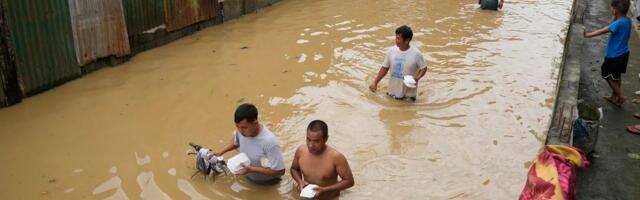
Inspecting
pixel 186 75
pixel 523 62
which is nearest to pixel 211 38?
pixel 186 75

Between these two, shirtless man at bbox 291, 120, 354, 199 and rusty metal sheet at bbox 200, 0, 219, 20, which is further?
rusty metal sheet at bbox 200, 0, 219, 20

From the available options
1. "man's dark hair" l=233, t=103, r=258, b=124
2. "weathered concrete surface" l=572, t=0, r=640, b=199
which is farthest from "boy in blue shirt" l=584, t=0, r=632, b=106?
"man's dark hair" l=233, t=103, r=258, b=124

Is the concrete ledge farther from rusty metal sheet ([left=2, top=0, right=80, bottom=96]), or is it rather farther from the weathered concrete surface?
rusty metal sheet ([left=2, top=0, right=80, bottom=96])

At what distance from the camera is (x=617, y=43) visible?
7.39m

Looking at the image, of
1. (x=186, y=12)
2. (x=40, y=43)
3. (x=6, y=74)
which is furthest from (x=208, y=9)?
(x=6, y=74)

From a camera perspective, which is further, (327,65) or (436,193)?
(327,65)

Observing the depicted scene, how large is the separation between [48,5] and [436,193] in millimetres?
5986

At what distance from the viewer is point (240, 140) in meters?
5.07

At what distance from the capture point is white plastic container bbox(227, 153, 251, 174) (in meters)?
4.75

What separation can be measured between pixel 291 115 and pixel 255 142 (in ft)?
8.20

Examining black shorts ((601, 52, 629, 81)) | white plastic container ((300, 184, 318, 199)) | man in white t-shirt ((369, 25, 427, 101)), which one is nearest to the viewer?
white plastic container ((300, 184, 318, 199))

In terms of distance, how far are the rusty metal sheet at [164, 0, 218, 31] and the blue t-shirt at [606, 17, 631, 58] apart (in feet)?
24.8

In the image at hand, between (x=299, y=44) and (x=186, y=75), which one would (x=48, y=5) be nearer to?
(x=186, y=75)

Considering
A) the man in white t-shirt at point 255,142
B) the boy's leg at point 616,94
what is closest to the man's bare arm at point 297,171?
the man in white t-shirt at point 255,142
